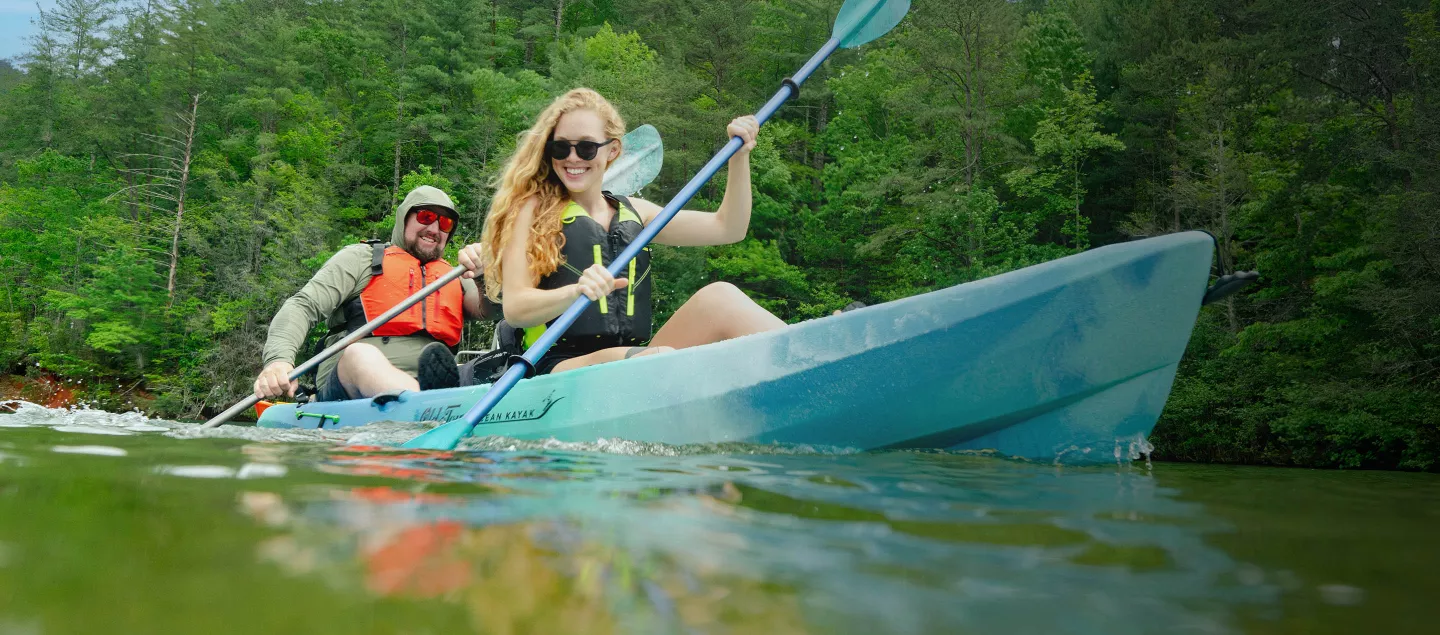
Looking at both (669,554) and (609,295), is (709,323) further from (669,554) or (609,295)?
(669,554)

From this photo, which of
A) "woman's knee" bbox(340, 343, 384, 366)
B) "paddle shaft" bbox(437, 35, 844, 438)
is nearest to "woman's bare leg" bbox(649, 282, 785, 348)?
"paddle shaft" bbox(437, 35, 844, 438)

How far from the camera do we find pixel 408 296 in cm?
460

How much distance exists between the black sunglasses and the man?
4.67 ft

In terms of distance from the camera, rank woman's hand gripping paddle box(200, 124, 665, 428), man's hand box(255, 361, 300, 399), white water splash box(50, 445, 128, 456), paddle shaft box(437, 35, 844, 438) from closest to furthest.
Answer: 1. white water splash box(50, 445, 128, 456)
2. paddle shaft box(437, 35, 844, 438)
3. man's hand box(255, 361, 300, 399)
4. woman's hand gripping paddle box(200, 124, 665, 428)

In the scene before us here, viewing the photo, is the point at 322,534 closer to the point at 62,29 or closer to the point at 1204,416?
the point at 1204,416

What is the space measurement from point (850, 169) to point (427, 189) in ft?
53.4

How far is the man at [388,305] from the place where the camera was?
4.01 meters

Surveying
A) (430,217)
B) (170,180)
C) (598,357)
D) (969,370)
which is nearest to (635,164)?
(430,217)

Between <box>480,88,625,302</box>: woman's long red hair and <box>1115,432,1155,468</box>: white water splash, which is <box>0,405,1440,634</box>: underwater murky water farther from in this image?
<box>480,88,625,302</box>: woman's long red hair

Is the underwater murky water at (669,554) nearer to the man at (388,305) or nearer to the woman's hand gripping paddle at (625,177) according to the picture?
the man at (388,305)

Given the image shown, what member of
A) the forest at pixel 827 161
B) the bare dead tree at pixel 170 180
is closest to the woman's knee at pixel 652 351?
the forest at pixel 827 161

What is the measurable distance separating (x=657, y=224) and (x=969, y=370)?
1.37 metres

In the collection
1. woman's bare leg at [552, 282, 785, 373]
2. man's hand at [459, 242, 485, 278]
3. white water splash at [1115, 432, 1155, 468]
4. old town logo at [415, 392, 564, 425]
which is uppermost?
man's hand at [459, 242, 485, 278]

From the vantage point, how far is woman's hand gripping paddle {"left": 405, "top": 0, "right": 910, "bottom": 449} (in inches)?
103
